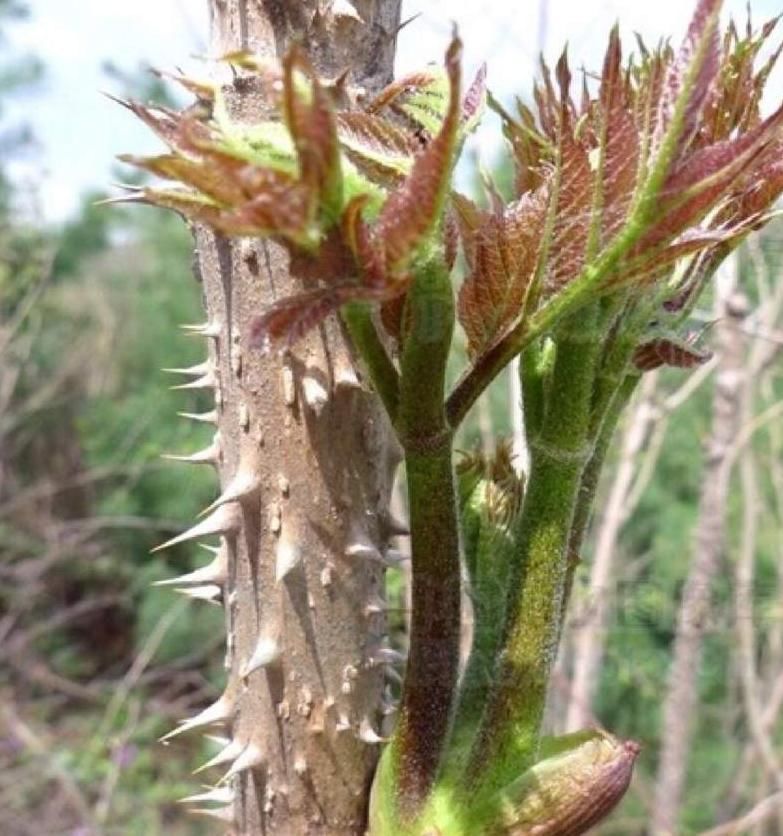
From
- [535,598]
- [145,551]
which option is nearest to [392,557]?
[535,598]

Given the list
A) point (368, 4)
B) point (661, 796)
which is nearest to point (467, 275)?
point (368, 4)

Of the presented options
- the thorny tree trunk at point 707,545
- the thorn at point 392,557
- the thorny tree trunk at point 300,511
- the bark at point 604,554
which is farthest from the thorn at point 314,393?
the thorny tree trunk at point 707,545

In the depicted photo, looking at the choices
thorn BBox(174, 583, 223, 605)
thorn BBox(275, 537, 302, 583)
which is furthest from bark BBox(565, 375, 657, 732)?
thorn BBox(275, 537, 302, 583)

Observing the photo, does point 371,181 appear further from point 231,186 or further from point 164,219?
point 164,219

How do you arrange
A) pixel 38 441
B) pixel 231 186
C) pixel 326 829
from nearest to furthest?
pixel 231 186, pixel 326 829, pixel 38 441

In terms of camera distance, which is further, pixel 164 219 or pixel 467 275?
pixel 164 219

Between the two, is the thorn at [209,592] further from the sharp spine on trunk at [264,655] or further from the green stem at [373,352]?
the green stem at [373,352]

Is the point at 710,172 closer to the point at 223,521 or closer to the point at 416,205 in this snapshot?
the point at 416,205
